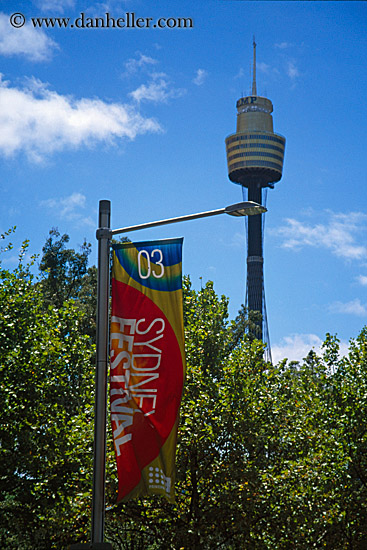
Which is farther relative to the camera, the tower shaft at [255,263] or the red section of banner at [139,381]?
the tower shaft at [255,263]

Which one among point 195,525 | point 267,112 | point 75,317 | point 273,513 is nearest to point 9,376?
point 75,317

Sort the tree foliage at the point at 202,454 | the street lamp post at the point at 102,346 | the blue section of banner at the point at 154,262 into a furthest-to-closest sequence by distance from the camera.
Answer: the tree foliage at the point at 202,454
the blue section of banner at the point at 154,262
the street lamp post at the point at 102,346

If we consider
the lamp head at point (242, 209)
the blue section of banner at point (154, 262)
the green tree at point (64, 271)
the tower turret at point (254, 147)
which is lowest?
the blue section of banner at point (154, 262)

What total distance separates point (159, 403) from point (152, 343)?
2.67 ft

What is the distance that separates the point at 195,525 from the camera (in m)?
19.5

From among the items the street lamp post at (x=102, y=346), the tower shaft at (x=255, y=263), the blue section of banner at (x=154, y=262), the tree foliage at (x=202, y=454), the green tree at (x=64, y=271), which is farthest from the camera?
the tower shaft at (x=255, y=263)

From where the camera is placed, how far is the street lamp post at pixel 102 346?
888cm

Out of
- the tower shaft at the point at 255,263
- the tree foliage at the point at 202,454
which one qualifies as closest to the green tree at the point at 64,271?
the tree foliage at the point at 202,454

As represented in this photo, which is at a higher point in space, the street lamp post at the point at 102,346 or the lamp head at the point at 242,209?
the lamp head at the point at 242,209

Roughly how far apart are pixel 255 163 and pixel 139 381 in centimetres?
13753

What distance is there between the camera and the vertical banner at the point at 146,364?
29.5 feet

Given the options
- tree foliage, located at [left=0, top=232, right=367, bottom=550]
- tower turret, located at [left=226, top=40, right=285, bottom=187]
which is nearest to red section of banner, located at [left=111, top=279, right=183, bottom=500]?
tree foliage, located at [left=0, top=232, right=367, bottom=550]

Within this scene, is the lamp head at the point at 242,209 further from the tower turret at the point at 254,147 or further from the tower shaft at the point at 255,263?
the tower turret at the point at 254,147

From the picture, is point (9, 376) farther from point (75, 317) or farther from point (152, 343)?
point (152, 343)
